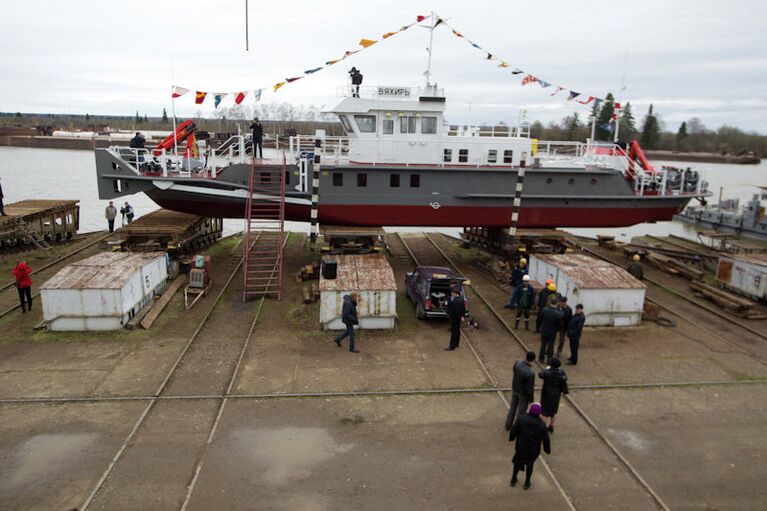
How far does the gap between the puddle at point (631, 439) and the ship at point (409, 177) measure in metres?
11.2

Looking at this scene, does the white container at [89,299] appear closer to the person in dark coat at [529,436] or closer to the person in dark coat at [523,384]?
the person in dark coat at [523,384]

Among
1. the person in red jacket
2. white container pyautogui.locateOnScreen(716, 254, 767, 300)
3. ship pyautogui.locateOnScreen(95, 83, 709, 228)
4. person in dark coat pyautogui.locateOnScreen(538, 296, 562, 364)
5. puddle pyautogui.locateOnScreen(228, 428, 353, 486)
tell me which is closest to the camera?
puddle pyautogui.locateOnScreen(228, 428, 353, 486)

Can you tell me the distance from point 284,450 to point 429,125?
1401cm

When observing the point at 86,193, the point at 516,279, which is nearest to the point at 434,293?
the point at 516,279

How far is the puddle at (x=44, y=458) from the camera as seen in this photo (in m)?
7.36

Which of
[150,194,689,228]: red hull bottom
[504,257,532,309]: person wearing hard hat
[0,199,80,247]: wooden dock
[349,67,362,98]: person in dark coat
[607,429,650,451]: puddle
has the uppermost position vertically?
[349,67,362,98]: person in dark coat

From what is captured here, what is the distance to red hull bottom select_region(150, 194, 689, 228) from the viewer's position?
1905cm

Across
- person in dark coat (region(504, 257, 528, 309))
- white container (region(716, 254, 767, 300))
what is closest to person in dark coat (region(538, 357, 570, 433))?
person in dark coat (region(504, 257, 528, 309))

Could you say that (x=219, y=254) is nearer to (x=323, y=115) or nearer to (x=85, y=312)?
(x=323, y=115)

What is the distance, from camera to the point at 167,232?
17594 mm

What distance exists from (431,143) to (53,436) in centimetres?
1457

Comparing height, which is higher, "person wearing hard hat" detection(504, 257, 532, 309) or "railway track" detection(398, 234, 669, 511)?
"person wearing hard hat" detection(504, 257, 532, 309)

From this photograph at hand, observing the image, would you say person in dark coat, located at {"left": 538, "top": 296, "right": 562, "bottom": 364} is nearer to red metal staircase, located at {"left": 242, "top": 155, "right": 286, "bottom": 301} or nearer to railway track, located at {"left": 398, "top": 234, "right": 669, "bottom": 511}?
railway track, located at {"left": 398, "top": 234, "right": 669, "bottom": 511}

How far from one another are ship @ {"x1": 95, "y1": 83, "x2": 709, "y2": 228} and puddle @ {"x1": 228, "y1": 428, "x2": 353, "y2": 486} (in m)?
10.6
